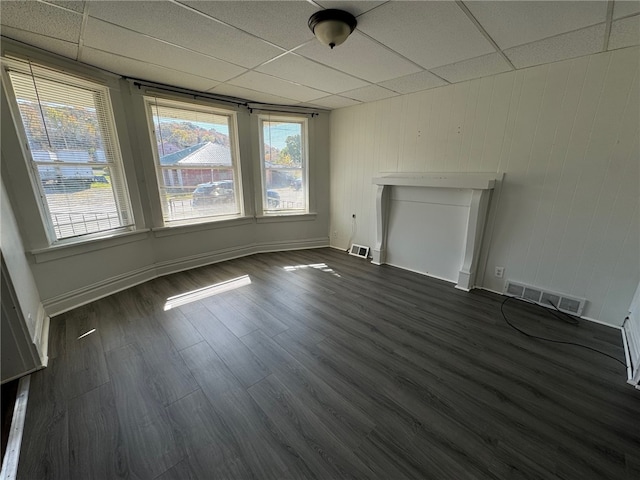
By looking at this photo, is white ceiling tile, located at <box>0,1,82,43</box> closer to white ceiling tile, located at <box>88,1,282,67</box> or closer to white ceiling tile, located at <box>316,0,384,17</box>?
white ceiling tile, located at <box>88,1,282,67</box>

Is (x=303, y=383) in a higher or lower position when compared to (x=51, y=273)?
lower

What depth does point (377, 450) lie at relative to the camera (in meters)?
1.30

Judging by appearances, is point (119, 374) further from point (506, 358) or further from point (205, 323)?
point (506, 358)

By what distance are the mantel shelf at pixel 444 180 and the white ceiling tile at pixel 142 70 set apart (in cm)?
248

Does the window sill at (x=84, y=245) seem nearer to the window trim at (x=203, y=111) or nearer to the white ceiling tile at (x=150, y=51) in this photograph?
the window trim at (x=203, y=111)

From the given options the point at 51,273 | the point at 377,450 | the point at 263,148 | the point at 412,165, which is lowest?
the point at 377,450

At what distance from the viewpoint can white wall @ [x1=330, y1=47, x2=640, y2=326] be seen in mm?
2127

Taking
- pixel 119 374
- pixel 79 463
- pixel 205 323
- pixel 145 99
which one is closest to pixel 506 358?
pixel 205 323

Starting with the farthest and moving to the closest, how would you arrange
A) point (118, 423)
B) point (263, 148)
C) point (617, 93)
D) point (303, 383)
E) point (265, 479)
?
point (263, 148) → point (617, 93) → point (303, 383) → point (118, 423) → point (265, 479)

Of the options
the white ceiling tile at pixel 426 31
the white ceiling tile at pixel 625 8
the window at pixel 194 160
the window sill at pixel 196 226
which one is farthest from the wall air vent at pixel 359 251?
the white ceiling tile at pixel 625 8

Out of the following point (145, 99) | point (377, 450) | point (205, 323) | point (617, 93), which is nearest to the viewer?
point (377, 450)

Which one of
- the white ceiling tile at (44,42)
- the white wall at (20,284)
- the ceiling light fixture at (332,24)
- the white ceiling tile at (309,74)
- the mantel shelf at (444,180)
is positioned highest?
the white ceiling tile at (44,42)

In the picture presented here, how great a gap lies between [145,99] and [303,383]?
3470mm

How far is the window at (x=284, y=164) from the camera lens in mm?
4008
